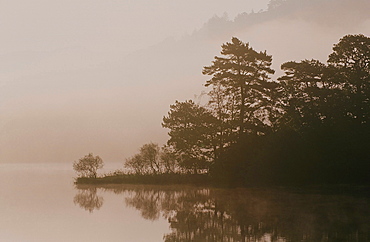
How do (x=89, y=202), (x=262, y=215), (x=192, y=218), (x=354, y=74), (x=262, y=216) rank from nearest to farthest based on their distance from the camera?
(x=262, y=216)
(x=192, y=218)
(x=262, y=215)
(x=89, y=202)
(x=354, y=74)

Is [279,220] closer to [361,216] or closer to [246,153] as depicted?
[361,216]

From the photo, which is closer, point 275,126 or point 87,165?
point 275,126

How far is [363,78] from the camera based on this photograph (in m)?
48.5

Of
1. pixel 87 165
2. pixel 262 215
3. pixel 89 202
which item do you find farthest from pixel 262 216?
Result: pixel 87 165

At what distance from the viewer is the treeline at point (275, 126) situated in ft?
141

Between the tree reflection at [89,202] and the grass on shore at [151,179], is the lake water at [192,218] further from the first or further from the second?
the grass on shore at [151,179]

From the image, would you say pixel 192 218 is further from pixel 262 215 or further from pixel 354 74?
pixel 354 74

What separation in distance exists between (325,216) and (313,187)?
59.9 ft

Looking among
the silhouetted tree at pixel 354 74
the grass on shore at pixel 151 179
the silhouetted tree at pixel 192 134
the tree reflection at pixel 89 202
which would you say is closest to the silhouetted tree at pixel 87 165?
the grass on shore at pixel 151 179

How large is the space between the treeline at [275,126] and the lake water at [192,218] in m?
7.67

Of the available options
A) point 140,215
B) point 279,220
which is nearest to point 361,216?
point 279,220

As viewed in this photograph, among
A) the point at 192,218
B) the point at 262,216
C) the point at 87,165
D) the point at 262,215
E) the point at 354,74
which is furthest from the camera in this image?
the point at 87,165

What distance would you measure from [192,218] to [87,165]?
34907 mm

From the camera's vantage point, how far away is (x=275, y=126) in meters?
49.5
